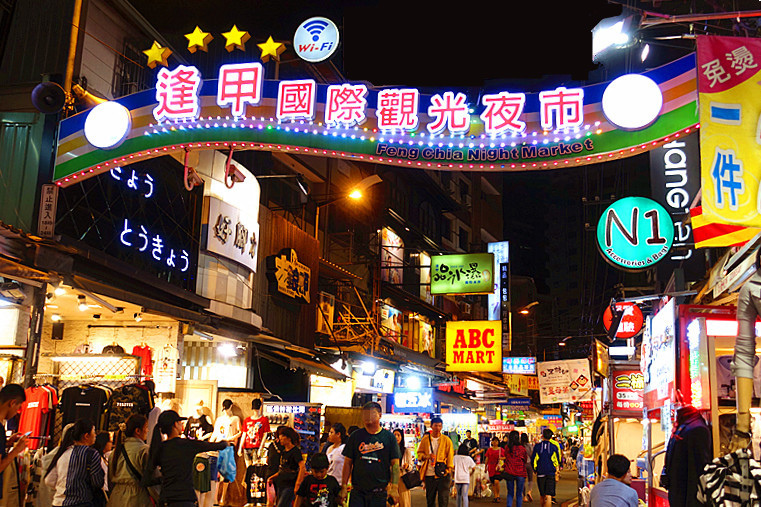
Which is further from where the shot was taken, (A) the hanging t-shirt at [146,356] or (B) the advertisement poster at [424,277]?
(B) the advertisement poster at [424,277]

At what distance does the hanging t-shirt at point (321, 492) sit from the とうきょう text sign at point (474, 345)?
775 inches

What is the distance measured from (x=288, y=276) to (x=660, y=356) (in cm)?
1345

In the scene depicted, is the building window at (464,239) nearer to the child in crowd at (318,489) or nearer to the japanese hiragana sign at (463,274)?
the japanese hiragana sign at (463,274)

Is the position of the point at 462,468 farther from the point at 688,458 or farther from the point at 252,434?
the point at 688,458

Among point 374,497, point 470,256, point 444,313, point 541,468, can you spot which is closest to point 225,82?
point 374,497

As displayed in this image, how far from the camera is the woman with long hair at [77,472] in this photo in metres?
7.83

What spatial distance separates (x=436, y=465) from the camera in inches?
574

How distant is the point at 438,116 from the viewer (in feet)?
34.0

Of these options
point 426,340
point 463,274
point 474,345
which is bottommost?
point 474,345

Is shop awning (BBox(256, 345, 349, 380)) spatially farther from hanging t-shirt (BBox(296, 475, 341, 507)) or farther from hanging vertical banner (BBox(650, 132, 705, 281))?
hanging t-shirt (BBox(296, 475, 341, 507))

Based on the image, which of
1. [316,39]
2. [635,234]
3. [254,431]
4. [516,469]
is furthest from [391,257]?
[635,234]

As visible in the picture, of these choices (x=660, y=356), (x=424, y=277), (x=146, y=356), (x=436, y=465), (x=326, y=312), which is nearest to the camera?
(x=660, y=356)

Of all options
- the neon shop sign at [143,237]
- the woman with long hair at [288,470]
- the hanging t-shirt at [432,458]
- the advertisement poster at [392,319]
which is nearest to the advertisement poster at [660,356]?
the hanging t-shirt at [432,458]

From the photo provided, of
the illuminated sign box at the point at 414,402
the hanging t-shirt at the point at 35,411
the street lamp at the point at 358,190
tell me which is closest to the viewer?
the hanging t-shirt at the point at 35,411
